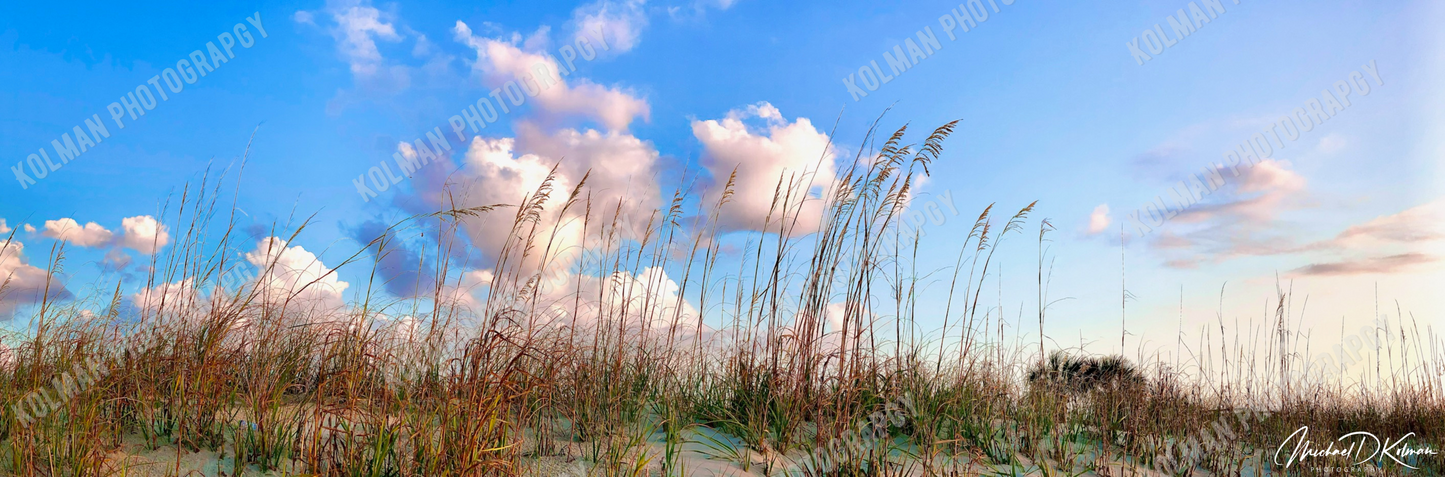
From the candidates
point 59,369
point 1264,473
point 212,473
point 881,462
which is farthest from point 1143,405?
point 59,369

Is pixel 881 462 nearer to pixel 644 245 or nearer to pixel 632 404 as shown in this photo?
pixel 632 404

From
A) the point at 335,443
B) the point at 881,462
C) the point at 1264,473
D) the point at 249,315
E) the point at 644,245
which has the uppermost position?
the point at 644,245

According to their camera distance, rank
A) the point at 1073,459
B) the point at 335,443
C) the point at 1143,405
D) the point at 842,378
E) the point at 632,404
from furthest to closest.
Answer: the point at 1143,405
the point at 1073,459
the point at 632,404
the point at 842,378
the point at 335,443

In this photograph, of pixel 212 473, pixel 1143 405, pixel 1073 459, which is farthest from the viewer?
pixel 1143 405

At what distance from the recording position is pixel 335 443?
117 inches

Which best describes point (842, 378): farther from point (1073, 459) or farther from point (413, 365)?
point (413, 365)

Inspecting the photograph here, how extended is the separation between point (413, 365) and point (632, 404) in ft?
4.36

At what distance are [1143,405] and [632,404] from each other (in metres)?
3.80

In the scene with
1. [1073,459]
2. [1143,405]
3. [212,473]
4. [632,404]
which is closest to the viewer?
[212,473]

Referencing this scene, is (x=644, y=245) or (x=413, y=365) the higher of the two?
(x=644, y=245)

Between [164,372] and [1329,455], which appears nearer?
[164,372]

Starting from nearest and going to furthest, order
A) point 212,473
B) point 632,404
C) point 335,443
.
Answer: point 335,443, point 212,473, point 632,404

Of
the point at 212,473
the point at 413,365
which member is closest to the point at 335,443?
the point at 212,473

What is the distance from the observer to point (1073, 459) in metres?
4.59
